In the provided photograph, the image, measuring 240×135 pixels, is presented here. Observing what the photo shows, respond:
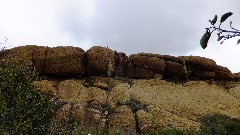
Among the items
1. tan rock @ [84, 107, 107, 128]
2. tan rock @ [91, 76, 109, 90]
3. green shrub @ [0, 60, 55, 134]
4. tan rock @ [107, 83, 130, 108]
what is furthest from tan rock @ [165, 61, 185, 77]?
green shrub @ [0, 60, 55, 134]

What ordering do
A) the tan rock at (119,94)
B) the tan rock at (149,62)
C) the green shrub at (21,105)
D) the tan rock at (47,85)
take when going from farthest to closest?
the tan rock at (149,62) → the tan rock at (47,85) → the tan rock at (119,94) → the green shrub at (21,105)

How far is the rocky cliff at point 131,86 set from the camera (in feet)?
98.1

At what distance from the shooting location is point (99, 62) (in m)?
37.6

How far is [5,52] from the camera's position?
38375 mm

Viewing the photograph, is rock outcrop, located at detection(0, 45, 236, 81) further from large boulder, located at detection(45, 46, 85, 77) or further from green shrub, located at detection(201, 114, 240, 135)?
green shrub, located at detection(201, 114, 240, 135)

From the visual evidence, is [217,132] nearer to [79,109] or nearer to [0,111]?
[79,109]

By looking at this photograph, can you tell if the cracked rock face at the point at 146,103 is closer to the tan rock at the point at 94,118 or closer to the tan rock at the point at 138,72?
the tan rock at the point at 94,118

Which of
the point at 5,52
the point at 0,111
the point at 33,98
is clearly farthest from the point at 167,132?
the point at 5,52

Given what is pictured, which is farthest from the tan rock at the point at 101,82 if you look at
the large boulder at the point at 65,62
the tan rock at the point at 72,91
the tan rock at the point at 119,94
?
the large boulder at the point at 65,62

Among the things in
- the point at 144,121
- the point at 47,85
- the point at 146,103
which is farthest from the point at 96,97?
the point at 144,121

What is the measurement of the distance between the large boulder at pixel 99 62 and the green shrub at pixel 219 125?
11.1 m

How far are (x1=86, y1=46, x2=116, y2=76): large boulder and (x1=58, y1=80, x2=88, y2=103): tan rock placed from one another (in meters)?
1.95

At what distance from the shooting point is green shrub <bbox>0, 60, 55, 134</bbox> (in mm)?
15828

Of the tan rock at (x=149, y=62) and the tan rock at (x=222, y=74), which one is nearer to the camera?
the tan rock at (x=149, y=62)
